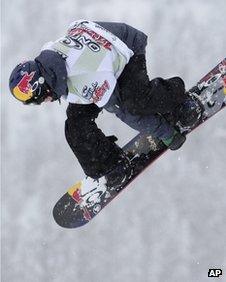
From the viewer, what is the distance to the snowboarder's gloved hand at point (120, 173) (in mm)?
5320

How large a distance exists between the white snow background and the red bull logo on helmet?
65.4 inches

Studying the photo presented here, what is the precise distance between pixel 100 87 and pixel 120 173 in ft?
3.48

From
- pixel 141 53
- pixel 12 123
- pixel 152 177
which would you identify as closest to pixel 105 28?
pixel 141 53

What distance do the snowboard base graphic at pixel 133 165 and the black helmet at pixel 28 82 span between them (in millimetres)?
1263

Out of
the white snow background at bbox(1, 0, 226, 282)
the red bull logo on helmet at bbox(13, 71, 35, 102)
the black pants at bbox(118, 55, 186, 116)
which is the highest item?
the red bull logo on helmet at bbox(13, 71, 35, 102)

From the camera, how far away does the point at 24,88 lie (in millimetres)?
4379

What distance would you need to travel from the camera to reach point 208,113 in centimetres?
529

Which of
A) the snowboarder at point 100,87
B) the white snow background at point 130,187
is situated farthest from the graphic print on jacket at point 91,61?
the white snow background at point 130,187

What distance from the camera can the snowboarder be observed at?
4.38 m

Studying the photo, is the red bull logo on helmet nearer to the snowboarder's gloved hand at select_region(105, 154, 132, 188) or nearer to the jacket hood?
the jacket hood

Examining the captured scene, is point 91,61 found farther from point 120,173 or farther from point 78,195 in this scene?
point 78,195

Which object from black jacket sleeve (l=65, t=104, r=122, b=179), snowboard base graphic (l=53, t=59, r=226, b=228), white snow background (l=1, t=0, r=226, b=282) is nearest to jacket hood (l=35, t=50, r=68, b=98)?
black jacket sleeve (l=65, t=104, r=122, b=179)

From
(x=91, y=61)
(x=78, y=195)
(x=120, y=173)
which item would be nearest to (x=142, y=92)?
(x=91, y=61)

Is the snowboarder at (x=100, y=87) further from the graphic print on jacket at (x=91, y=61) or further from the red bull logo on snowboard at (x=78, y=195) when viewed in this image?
the red bull logo on snowboard at (x=78, y=195)
